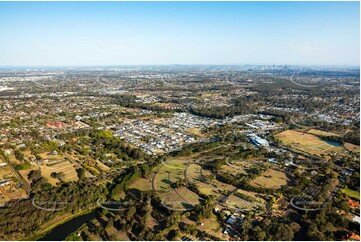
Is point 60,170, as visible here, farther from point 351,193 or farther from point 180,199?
point 351,193

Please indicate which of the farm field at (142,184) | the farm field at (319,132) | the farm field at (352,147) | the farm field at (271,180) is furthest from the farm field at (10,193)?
the farm field at (319,132)

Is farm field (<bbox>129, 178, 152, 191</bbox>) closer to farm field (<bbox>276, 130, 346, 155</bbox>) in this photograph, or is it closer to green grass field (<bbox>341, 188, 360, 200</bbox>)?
green grass field (<bbox>341, 188, 360, 200</bbox>)

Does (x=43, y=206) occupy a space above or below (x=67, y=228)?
above

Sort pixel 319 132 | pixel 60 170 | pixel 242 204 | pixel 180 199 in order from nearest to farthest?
pixel 242 204, pixel 180 199, pixel 60 170, pixel 319 132

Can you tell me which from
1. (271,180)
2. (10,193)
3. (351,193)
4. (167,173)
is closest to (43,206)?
(10,193)

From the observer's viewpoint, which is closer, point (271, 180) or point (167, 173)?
point (271, 180)

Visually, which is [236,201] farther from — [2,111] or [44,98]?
[44,98]

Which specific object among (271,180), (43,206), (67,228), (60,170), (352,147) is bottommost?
(67,228)
